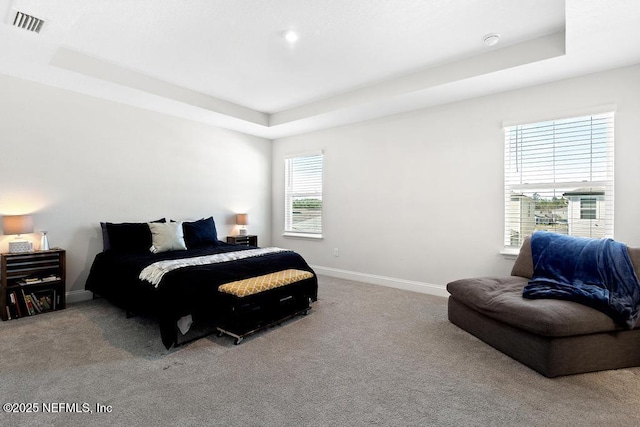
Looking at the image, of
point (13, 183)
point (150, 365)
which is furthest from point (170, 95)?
point (150, 365)

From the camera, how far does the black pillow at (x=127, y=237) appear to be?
12.8 ft

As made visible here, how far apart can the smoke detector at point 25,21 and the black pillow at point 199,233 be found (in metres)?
2.59

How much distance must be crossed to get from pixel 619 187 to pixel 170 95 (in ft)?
16.6

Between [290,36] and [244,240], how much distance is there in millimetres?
3391

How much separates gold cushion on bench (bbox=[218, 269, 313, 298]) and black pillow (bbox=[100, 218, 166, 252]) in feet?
5.90

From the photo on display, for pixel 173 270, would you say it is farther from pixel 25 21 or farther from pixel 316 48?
pixel 316 48

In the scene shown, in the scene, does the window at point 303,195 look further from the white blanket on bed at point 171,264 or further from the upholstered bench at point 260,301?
the upholstered bench at point 260,301

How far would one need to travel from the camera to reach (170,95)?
4.02 metres

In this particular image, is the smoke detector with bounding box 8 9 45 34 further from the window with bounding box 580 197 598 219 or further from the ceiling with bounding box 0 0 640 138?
the window with bounding box 580 197 598 219

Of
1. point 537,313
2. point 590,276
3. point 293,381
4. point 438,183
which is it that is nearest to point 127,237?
point 293,381

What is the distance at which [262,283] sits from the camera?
2.96 m

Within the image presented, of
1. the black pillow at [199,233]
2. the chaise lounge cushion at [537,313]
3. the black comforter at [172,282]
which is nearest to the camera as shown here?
the chaise lounge cushion at [537,313]

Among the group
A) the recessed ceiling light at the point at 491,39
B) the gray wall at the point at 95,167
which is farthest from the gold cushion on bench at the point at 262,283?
the recessed ceiling light at the point at 491,39

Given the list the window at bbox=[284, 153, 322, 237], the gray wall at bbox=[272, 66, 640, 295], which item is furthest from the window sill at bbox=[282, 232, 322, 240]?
the gray wall at bbox=[272, 66, 640, 295]
